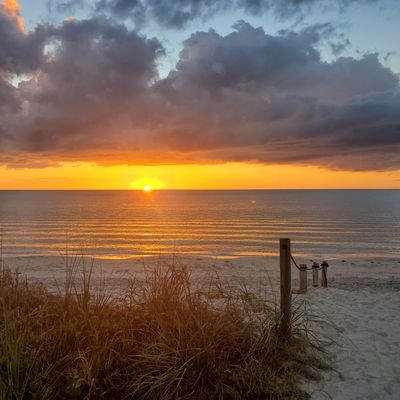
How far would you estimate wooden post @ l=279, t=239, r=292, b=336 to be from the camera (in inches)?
204

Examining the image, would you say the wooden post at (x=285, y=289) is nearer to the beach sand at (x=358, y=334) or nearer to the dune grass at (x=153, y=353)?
the dune grass at (x=153, y=353)

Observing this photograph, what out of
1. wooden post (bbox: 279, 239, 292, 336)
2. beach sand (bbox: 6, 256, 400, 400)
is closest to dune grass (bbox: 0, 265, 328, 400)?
wooden post (bbox: 279, 239, 292, 336)

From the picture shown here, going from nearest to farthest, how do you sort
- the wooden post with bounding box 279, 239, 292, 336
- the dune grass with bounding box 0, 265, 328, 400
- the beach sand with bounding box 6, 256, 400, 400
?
the dune grass with bounding box 0, 265, 328, 400, the beach sand with bounding box 6, 256, 400, 400, the wooden post with bounding box 279, 239, 292, 336

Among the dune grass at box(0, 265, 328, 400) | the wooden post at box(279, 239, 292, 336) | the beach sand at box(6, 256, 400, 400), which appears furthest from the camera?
the wooden post at box(279, 239, 292, 336)

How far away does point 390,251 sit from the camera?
25.9 m

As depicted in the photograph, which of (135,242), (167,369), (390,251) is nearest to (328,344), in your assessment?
(167,369)

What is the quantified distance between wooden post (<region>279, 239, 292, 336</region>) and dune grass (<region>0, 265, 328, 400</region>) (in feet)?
0.42

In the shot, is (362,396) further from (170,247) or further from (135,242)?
(135,242)

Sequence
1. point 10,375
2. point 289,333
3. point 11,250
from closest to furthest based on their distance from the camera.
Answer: point 10,375 < point 289,333 < point 11,250

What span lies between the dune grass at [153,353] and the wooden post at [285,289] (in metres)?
0.13

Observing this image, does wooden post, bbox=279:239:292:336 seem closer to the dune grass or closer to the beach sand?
the dune grass

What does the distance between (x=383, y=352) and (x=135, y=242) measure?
27.7 m

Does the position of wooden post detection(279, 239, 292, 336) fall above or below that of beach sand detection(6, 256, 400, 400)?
above

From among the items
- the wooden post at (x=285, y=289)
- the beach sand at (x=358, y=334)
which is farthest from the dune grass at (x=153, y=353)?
the beach sand at (x=358, y=334)
